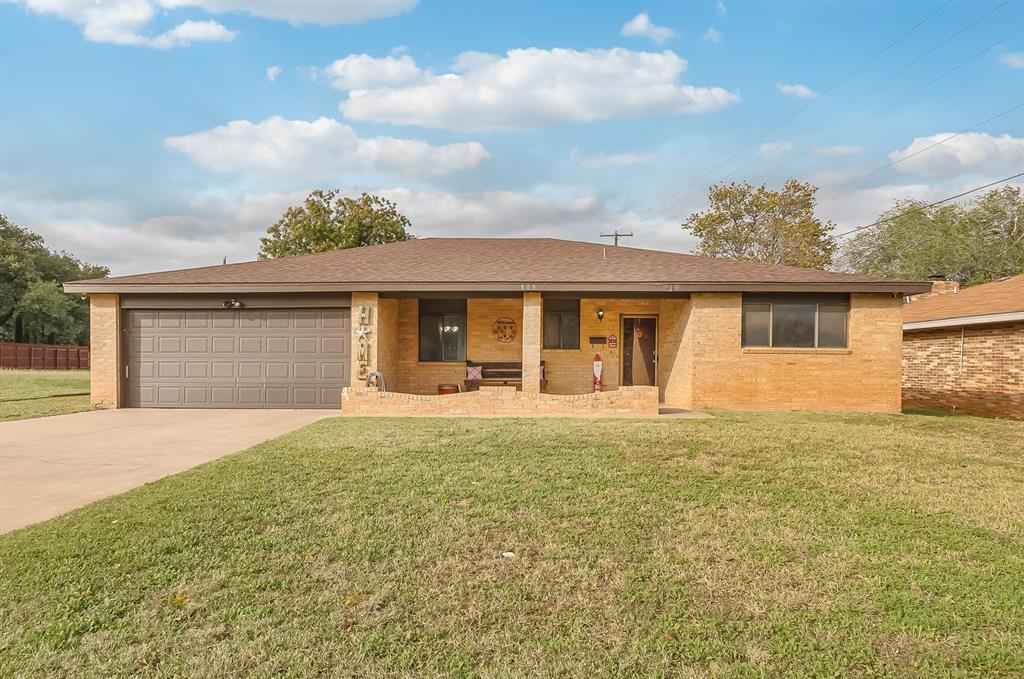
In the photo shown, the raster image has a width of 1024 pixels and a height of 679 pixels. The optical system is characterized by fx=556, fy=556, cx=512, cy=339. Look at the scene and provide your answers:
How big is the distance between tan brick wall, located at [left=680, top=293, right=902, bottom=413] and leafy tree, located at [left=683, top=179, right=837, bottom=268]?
20926 millimetres

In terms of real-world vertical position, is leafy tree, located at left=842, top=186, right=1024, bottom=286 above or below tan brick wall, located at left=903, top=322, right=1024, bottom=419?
above

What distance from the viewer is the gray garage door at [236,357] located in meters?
12.5

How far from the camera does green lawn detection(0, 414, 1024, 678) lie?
2430 mm

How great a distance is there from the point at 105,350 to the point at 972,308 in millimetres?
20164

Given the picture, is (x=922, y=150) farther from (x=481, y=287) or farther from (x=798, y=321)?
(x=481, y=287)

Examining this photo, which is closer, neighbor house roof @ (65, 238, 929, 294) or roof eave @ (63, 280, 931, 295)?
roof eave @ (63, 280, 931, 295)

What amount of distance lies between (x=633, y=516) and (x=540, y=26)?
483 inches

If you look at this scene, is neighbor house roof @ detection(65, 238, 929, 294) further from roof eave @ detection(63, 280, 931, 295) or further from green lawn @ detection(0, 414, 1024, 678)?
green lawn @ detection(0, 414, 1024, 678)

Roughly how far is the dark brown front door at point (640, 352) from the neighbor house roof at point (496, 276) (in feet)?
5.52

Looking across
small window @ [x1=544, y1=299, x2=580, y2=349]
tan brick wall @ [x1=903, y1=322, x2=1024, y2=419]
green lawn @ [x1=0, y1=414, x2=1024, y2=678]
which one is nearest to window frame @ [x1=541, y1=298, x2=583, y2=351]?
small window @ [x1=544, y1=299, x2=580, y2=349]

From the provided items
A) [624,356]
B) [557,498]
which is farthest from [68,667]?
[624,356]

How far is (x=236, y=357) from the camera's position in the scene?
41.4 ft

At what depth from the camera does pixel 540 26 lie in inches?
512

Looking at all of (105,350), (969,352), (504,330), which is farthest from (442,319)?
(969,352)
